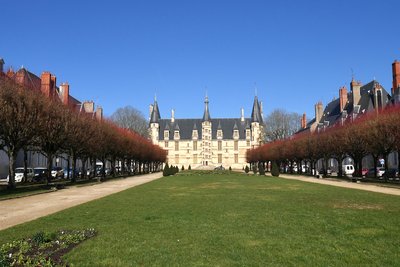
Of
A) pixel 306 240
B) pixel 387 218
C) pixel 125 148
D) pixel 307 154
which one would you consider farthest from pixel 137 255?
pixel 307 154

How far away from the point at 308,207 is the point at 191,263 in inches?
366

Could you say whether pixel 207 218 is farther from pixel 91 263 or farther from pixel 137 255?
pixel 91 263

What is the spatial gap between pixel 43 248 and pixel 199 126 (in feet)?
385

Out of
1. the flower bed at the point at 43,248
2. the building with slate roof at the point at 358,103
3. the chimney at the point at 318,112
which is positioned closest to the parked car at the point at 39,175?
the flower bed at the point at 43,248

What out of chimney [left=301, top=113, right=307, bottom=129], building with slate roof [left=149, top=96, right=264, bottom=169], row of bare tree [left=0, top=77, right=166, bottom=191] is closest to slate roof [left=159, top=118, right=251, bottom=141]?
building with slate roof [left=149, top=96, right=264, bottom=169]

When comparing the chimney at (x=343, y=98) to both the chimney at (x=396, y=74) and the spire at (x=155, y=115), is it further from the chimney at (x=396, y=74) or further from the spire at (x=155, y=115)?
the spire at (x=155, y=115)

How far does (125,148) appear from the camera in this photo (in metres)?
54.9

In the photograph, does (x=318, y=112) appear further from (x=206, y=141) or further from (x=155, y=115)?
(x=155, y=115)

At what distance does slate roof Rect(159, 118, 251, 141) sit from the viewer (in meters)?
124

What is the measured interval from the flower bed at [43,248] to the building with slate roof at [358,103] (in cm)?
5065

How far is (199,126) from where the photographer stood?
125 m

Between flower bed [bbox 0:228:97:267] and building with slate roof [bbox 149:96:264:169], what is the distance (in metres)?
112

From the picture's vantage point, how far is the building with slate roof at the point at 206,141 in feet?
400

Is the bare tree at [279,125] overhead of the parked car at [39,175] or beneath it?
overhead
